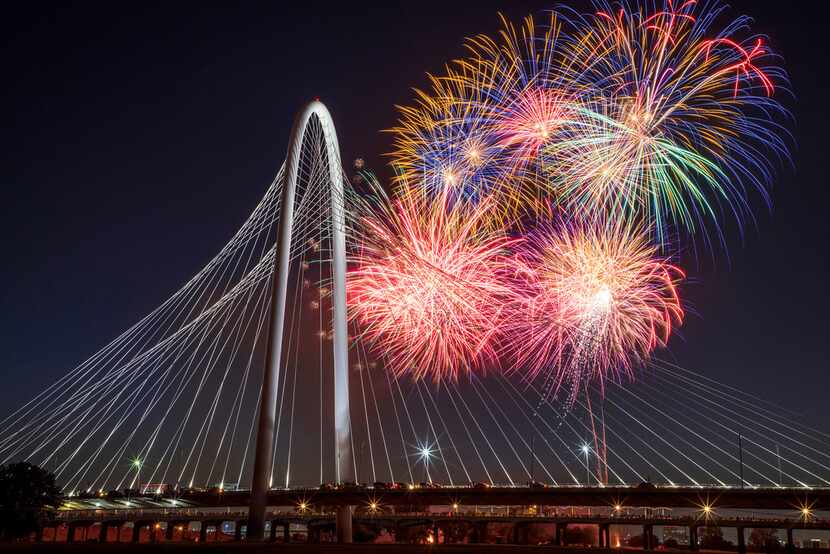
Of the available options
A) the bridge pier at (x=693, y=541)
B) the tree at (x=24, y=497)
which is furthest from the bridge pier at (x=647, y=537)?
the tree at (x=24, y=497)

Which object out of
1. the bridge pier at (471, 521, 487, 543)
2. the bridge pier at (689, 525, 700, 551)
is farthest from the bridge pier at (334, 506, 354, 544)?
the bridge pier at (471, 521, 487, 543)

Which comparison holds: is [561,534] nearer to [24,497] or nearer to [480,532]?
[480,532]

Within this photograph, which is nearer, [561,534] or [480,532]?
[561,534]

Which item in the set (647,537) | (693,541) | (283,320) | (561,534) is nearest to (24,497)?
(283,320)

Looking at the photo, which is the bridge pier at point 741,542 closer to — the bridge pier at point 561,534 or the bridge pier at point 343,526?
the bridge pier at point 561,534

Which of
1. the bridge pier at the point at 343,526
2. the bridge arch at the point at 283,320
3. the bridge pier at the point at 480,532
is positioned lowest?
the bridge pier at the point at 480,532

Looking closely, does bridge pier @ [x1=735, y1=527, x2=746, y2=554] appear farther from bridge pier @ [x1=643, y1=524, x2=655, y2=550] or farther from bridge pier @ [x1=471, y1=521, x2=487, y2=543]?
bridge pier @ [x1=471, y1=521, x2=487, y2=543]
